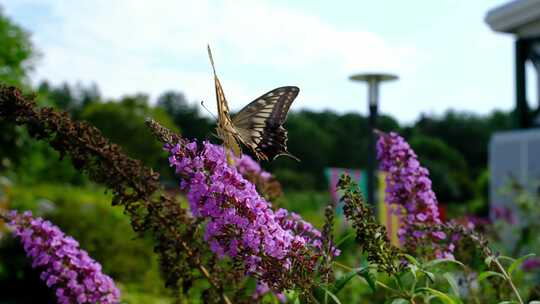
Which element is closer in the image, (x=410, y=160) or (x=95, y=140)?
(x=95, y=140)

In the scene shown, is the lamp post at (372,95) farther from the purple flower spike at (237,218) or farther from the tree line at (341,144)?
the tree line at (341,144)

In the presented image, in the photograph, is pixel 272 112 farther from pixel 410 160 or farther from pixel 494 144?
pixel 494 144

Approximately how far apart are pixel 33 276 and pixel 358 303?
4113 millimetres

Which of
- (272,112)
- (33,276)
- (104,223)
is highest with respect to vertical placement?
(272,112)

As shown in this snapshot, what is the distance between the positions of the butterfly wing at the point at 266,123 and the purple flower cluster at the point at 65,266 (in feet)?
2.67

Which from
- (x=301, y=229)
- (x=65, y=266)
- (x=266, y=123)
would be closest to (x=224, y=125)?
(x=266, y=123)

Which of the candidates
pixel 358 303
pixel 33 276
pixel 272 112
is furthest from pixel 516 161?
pixel 272 112

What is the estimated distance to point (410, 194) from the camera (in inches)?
87.5

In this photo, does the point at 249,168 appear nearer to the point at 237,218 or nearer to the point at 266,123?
the point at 266,123

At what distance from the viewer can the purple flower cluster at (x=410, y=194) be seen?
2.21m

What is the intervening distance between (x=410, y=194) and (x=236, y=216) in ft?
2.48

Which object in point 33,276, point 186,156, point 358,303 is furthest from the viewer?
point 33,276

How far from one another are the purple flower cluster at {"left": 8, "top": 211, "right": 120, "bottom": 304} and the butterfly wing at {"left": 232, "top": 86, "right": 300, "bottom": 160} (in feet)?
2.67

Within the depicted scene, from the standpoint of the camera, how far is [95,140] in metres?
1.80
